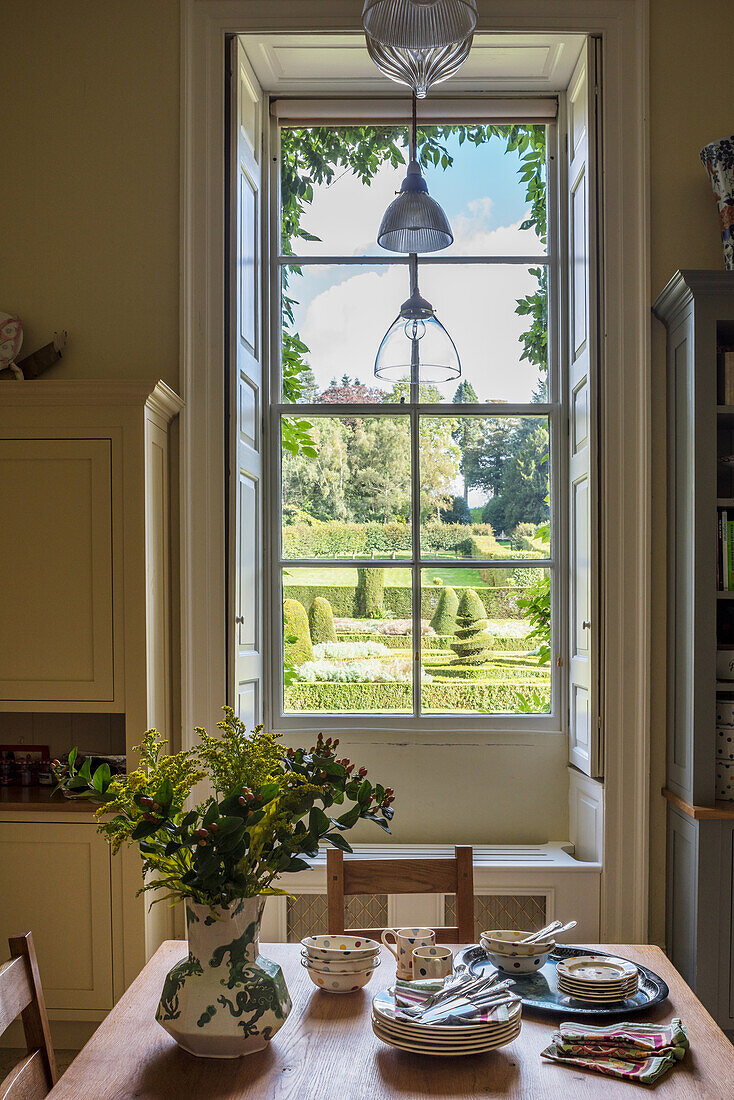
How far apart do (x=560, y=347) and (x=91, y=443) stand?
6.32ft

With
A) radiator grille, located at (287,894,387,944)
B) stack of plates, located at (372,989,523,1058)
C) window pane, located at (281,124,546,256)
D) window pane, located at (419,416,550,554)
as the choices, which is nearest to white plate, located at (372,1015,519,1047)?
stack of plates, located at (372,989,523,1058)

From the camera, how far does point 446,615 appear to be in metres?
3.81

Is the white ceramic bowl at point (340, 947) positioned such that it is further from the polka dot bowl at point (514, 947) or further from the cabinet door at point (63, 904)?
the cabinet door at point (63, 904)

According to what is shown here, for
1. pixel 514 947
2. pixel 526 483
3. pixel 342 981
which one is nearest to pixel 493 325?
pixel 526 483

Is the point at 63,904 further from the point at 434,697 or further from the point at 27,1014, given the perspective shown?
the point at 434,697

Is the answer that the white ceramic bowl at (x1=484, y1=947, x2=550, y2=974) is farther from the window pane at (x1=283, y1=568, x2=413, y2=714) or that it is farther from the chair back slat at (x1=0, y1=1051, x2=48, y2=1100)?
the window pane at (x1=283, y1=568, x2=413, y2=714)

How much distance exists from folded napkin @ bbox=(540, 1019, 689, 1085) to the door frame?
1.73 meters

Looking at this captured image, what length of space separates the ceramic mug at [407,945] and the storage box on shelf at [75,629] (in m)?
1.39

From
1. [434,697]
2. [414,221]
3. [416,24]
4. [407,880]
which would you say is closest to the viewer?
[416,24]

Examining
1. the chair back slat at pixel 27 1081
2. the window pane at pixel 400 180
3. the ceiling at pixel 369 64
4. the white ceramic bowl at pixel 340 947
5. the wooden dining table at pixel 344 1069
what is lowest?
the chair back slat at pixel 27 1081

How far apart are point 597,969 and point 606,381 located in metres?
2.12

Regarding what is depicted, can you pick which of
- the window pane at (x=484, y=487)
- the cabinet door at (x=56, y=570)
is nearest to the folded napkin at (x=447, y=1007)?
the cabinet door at (x=56, y=570)

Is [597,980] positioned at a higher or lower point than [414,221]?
lower

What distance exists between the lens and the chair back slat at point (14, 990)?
1.49m
